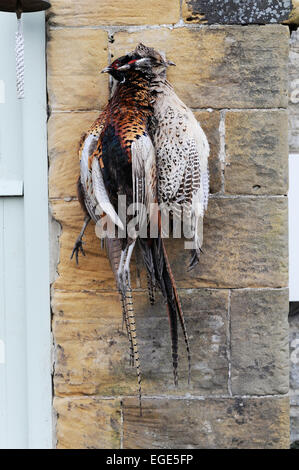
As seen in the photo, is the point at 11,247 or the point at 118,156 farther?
the point at 11,247

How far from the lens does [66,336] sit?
2203mm

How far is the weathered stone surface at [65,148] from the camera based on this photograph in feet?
7.16

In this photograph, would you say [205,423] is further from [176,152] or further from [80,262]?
[176,152]

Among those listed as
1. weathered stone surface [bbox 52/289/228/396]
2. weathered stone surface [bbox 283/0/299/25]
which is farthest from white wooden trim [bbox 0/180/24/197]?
weathered stone surface [bbox 283/0/299/25]

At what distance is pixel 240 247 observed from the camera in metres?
2.20

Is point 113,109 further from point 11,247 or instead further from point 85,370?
point 85,370

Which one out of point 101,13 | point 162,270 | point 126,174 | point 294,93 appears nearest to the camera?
point 126,174

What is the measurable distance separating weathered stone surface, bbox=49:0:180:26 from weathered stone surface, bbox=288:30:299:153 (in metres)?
0.79

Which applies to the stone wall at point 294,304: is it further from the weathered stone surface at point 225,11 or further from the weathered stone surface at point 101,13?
the weathered stone surface at point 101,13

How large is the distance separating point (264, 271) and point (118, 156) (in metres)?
0.78

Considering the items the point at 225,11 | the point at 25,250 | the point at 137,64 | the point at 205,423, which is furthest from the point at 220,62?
the point at 205,423

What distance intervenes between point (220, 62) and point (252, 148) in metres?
0.37

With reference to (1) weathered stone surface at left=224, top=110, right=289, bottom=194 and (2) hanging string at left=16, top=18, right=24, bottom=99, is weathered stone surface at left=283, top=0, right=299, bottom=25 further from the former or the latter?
(2) hanging string at left=16, top=18, right=24, bottom=99

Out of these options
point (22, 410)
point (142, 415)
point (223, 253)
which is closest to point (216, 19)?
point (223, 253)
